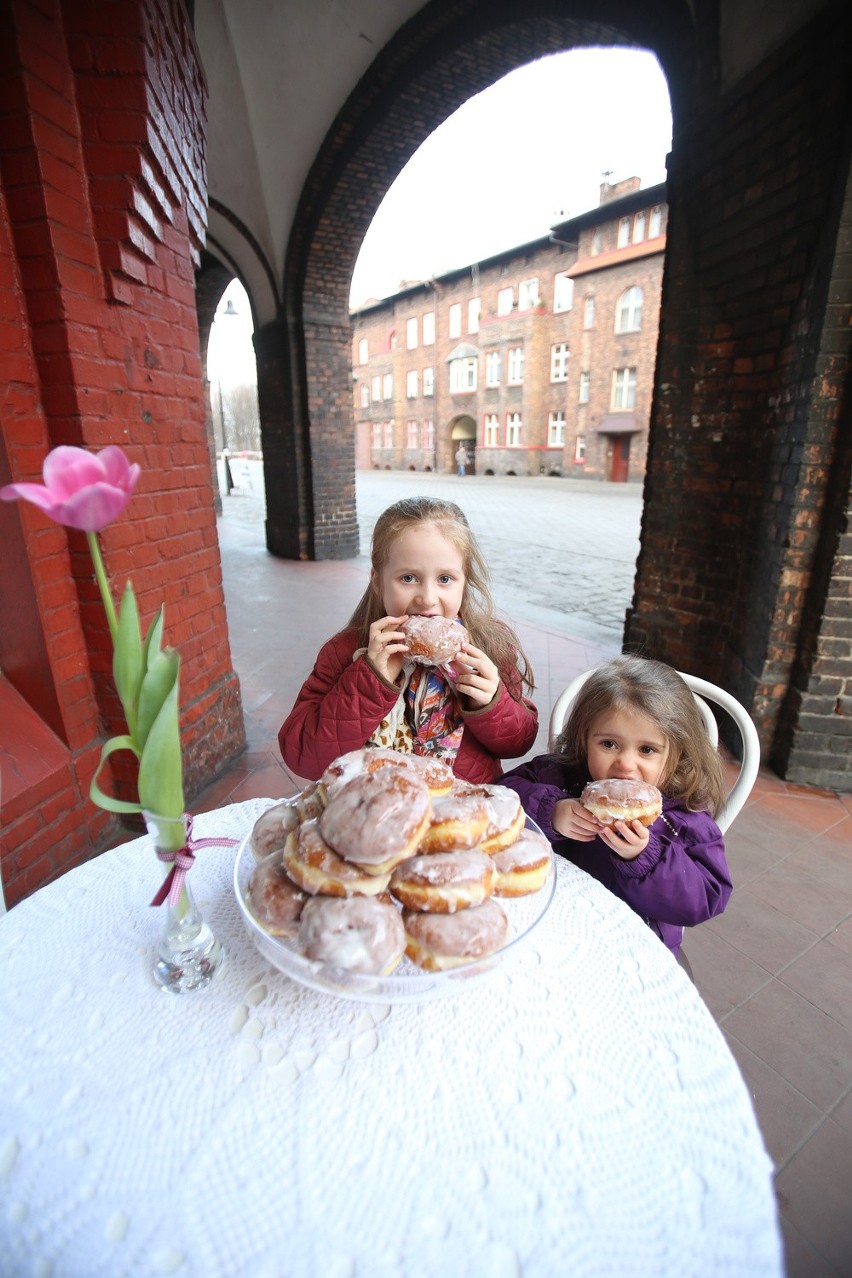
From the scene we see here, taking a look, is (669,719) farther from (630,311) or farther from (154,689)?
(630,311)

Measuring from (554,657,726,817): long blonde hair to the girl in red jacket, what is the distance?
7.6 inches

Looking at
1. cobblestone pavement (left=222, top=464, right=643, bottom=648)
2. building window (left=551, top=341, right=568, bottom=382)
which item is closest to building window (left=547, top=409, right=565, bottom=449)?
building window (left=551, top=341, right=568, bottom=382)

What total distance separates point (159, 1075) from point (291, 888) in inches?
10.8

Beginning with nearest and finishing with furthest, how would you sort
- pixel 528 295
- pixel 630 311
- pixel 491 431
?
pixel 630 311 → pixel 528 295 → pixel 491 431

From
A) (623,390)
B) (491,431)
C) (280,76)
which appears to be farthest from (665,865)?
(491,431)

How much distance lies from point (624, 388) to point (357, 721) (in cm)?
Result: 2672

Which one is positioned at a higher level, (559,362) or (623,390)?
(559,362)

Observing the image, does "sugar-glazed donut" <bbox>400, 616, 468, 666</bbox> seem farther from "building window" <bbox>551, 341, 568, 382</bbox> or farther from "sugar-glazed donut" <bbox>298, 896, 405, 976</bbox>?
"building window" <bbox>551, 341, 568, 382</bbox>

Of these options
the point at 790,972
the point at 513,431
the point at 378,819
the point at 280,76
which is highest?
the point at 280,76

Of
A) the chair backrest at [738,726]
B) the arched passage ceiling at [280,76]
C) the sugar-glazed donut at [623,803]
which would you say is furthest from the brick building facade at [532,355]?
the sugar-glazed donut at [623,803]

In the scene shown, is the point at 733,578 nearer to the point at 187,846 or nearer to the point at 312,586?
the point at 187,846

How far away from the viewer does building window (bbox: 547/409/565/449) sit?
92.6ft

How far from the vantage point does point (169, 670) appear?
29.7 inches

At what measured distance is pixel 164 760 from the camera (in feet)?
2.47
